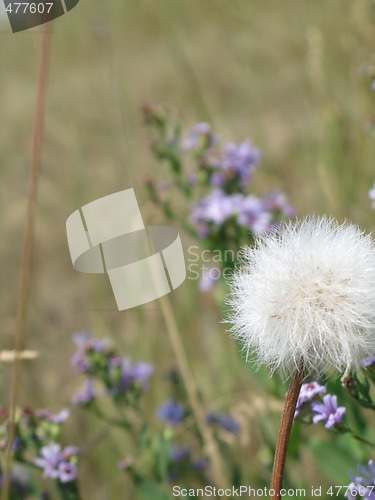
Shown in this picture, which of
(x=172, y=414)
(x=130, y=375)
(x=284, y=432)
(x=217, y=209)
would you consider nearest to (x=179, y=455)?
(x=172, y=414)

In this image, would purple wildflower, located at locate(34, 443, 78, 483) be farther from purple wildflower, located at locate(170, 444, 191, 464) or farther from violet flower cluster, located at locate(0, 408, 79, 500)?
purple wildflower, located at locate(170, 444, 191, 464)

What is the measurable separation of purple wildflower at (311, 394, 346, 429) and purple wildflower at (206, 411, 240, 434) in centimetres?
83

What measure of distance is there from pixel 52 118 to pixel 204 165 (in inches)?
65.2

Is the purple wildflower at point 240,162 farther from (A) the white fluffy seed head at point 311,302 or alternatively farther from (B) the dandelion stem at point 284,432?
(B) the dandelion stem at point 284,432

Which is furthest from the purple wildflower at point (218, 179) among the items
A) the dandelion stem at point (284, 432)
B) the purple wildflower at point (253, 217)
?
the dandelion stem at point (284, 432)

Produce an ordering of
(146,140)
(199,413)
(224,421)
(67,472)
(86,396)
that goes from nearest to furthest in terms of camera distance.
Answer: (67,472), (199,413), (86,396), (224,421), (146,140)

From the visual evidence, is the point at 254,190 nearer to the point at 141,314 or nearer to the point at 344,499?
the point at 141,314

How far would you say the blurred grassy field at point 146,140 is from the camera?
2.20 metres

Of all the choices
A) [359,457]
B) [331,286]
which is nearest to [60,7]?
[331,286]

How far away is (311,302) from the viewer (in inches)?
33.0

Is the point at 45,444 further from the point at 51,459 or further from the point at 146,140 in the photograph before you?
the point at 146,140

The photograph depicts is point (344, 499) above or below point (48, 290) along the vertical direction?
above

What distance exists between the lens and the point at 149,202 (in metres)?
2.06

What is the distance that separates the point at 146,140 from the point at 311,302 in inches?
55.1
